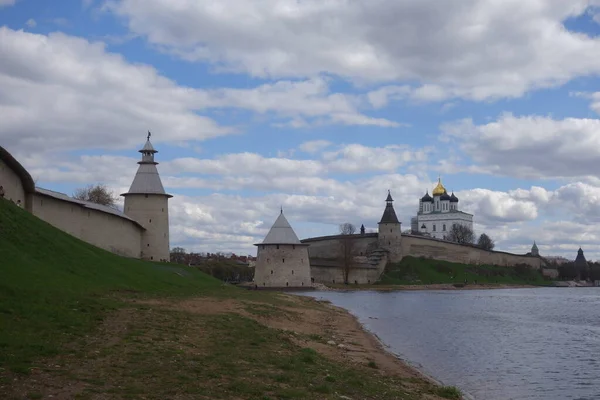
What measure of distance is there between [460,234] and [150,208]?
239ft

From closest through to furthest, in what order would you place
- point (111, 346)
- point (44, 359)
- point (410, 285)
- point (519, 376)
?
point (44, 359) → point (111, 346) → point (519, 376) → point (410, 285)

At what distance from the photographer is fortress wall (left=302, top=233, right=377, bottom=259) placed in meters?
76.5

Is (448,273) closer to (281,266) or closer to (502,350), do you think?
(281,266)

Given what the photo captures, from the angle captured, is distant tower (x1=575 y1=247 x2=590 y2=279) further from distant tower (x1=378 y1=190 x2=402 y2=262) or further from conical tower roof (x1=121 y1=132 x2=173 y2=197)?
conical tower roof (x1=121 y1=132 x2=173 y2=197)

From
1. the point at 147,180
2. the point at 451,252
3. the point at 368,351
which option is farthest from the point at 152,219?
the point at 451,252

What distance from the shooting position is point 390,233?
2908 inches

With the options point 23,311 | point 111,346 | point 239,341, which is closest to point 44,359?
point 111,346

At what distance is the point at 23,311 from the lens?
28.6 feet

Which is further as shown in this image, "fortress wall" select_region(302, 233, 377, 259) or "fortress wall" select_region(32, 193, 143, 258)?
"fortress wall" select_region(302, 233, 377, 259)

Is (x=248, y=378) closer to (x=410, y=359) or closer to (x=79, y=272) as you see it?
(x=410, y=359)

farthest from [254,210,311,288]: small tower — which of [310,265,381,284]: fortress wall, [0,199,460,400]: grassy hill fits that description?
[0,199,460,400]: grassy hill

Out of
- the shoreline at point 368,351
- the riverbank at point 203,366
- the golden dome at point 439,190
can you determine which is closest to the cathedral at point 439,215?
the golden dome at point 439,190

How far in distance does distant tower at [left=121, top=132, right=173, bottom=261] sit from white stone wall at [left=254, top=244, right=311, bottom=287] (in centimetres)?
1550

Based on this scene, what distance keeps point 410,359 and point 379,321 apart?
10227 millimetres
